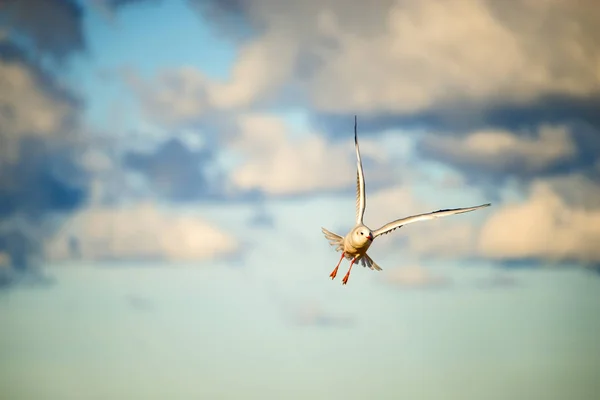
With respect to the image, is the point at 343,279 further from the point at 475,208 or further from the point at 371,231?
the point at 475,208

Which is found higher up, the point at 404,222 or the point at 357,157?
the point at 357,157

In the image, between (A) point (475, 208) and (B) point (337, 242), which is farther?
(B) point (337, 242)

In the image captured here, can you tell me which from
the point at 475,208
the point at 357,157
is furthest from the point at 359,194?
the point at 475,208
